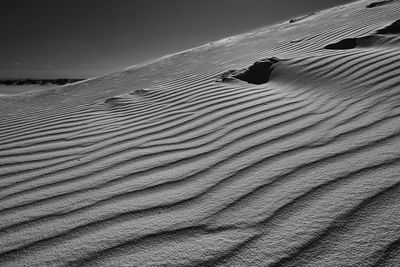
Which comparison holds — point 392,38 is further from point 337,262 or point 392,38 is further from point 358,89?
point 337,262

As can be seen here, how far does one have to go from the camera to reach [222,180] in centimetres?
168

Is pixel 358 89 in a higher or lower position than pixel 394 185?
higher

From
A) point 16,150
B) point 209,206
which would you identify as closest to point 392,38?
point 209,206

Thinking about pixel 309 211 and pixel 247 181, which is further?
pixel 247 181

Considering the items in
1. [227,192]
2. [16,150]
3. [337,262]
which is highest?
[16,150]

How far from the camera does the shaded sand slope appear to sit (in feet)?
3.99

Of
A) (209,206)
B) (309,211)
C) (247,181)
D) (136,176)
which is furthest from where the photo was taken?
(136,176)

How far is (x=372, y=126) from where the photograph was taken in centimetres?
205

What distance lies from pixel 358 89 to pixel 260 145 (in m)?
1.32

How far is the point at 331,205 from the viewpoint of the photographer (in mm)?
1355

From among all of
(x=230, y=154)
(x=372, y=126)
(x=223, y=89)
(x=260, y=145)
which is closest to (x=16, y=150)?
(x=230, y=154)

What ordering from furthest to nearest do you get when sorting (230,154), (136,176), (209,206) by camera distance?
1. (230,154)
2. (136,176)
3. (209,206)

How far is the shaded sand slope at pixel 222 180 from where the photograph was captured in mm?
1215

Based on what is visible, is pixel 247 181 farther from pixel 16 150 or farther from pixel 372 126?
pixel 16 150
